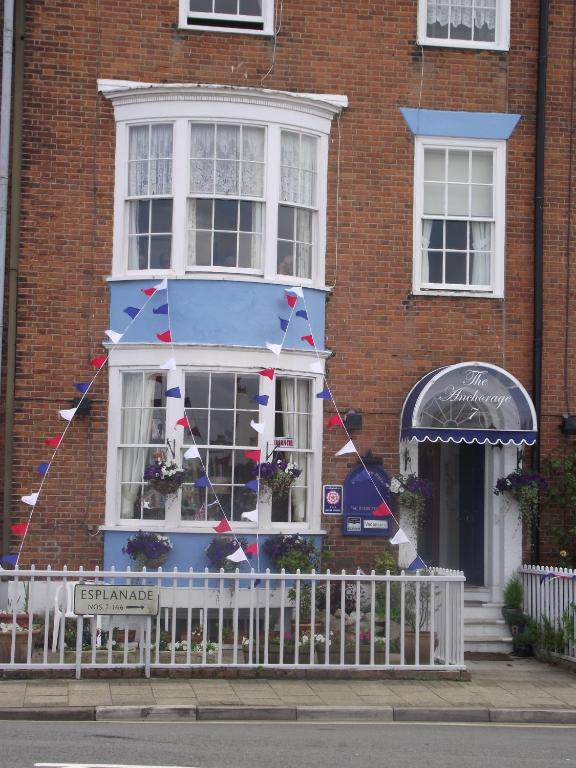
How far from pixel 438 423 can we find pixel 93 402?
14.2 feet

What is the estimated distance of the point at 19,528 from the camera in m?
15.5

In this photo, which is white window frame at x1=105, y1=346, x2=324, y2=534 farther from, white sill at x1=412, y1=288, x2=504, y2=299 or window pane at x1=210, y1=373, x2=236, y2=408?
white sill at x1=412, y1=288, x2=504, y2=299

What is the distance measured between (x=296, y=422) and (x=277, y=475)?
3.11 ft

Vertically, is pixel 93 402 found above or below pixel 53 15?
below

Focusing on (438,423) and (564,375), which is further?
(564,375)

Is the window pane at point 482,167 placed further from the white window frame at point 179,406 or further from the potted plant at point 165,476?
the potted plant at point 165,476

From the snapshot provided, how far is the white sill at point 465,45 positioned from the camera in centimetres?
1681

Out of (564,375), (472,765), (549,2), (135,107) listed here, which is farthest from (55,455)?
(549,2)

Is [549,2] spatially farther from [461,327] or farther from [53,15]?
[53,15]

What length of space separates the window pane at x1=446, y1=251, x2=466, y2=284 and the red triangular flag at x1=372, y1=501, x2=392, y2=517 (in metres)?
3.16

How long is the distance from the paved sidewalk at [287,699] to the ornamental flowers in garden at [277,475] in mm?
2996

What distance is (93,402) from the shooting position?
15922 mm

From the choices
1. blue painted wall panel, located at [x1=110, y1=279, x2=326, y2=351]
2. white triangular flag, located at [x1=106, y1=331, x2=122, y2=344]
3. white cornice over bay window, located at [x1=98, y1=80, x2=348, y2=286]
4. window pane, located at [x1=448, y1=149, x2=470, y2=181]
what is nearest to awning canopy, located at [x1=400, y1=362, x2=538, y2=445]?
blue painted wall panel, located at [x1=110, y1=279, x2=326, y2=351]

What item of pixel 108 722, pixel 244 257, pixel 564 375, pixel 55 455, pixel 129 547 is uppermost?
pixel 244 257
